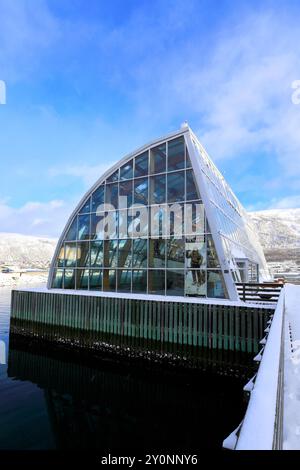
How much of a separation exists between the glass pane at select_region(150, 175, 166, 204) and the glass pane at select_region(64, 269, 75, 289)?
669cm

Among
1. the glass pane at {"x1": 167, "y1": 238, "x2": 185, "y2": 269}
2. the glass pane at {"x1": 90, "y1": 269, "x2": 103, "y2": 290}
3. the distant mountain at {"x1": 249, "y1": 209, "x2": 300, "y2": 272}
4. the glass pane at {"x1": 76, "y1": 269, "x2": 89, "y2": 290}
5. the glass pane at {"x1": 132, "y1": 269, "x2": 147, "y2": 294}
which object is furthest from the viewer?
the distant mountain at {"x1": 249, "y1": 209, "x2": 300, "y2": 272}

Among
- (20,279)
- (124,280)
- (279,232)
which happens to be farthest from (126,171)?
(279,232)

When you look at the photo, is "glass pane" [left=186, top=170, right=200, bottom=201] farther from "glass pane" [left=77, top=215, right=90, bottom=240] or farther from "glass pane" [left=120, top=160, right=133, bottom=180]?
"glass pane" [left=77, top=215, right=90, bottom=240]

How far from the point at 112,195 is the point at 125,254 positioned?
3.93 metres

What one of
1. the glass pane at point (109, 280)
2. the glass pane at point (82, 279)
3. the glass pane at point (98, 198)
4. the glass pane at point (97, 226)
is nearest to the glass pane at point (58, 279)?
the glass pane at point (82, 279)

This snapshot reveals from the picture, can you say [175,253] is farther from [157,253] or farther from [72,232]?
[72,232]

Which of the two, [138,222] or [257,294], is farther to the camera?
[138,222]

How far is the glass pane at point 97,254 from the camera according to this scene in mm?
17734

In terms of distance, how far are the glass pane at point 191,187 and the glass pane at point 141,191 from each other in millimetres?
2539

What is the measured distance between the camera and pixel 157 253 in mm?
16000

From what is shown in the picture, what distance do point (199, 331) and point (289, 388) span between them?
8.81 meters

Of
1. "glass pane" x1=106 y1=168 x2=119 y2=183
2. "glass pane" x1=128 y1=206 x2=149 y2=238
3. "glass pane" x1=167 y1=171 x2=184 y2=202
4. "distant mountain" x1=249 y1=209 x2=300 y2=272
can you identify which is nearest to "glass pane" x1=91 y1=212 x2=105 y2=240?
"glass pane" x1=128 y1=206 x2=149 y2=238

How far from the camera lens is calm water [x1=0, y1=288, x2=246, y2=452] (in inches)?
315

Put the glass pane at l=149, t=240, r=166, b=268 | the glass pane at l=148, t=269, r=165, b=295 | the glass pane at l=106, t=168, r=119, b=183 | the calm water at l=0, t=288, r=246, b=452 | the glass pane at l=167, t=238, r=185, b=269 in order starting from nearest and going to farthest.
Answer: the calm water at l=0, t=288, r=246, b=452 < the glass pane at l=167, t=238, r=185, b=269 < the glass pane at l=148, t=269, r=165, b=295 < the glass pane at l=149, t=240, r=166, b=268 < the glass pane at l=106, t=168, r=119, b=183
